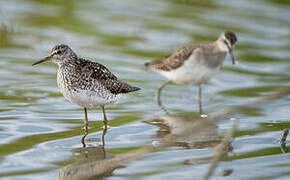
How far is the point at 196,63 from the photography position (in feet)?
41.1

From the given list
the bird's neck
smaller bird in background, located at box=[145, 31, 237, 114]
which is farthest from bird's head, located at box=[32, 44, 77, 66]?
the bird's neck

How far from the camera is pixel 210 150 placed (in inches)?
352

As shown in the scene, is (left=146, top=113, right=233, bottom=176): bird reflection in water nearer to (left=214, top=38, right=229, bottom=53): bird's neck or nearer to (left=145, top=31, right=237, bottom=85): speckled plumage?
(left=145, top=31, right=237, bottom=85): speckled plumage

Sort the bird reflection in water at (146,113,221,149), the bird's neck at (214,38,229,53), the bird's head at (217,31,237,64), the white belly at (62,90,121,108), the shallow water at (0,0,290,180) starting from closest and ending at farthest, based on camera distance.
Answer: the shallow water at (0,0,290,180), the bird reflection in water at (146,113,221,149), the white belly at (62,90,121,108), the bird's head at (217,31,237,64), the bird's neck at (214,38,229,53)

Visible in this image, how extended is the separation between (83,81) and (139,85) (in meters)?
3.84

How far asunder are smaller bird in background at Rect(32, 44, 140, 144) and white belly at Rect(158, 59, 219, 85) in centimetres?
260

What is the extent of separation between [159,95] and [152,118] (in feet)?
5.90

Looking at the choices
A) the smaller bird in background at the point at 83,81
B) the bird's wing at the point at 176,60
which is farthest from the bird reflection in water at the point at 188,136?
the bird's wing at the point at 176,60

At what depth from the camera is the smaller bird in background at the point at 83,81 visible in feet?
31.3

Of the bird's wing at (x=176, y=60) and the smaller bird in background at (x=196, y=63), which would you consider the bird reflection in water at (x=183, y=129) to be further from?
the bird's wing at (x=176, y=60)

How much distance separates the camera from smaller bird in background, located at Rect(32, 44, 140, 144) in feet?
31.3

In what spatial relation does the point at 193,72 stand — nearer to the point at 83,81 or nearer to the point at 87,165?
the point at 83,81

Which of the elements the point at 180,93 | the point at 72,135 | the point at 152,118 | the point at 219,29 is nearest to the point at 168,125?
the point at 152,118

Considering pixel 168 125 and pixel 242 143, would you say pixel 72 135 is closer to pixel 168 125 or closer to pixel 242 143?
pixel 168 125
